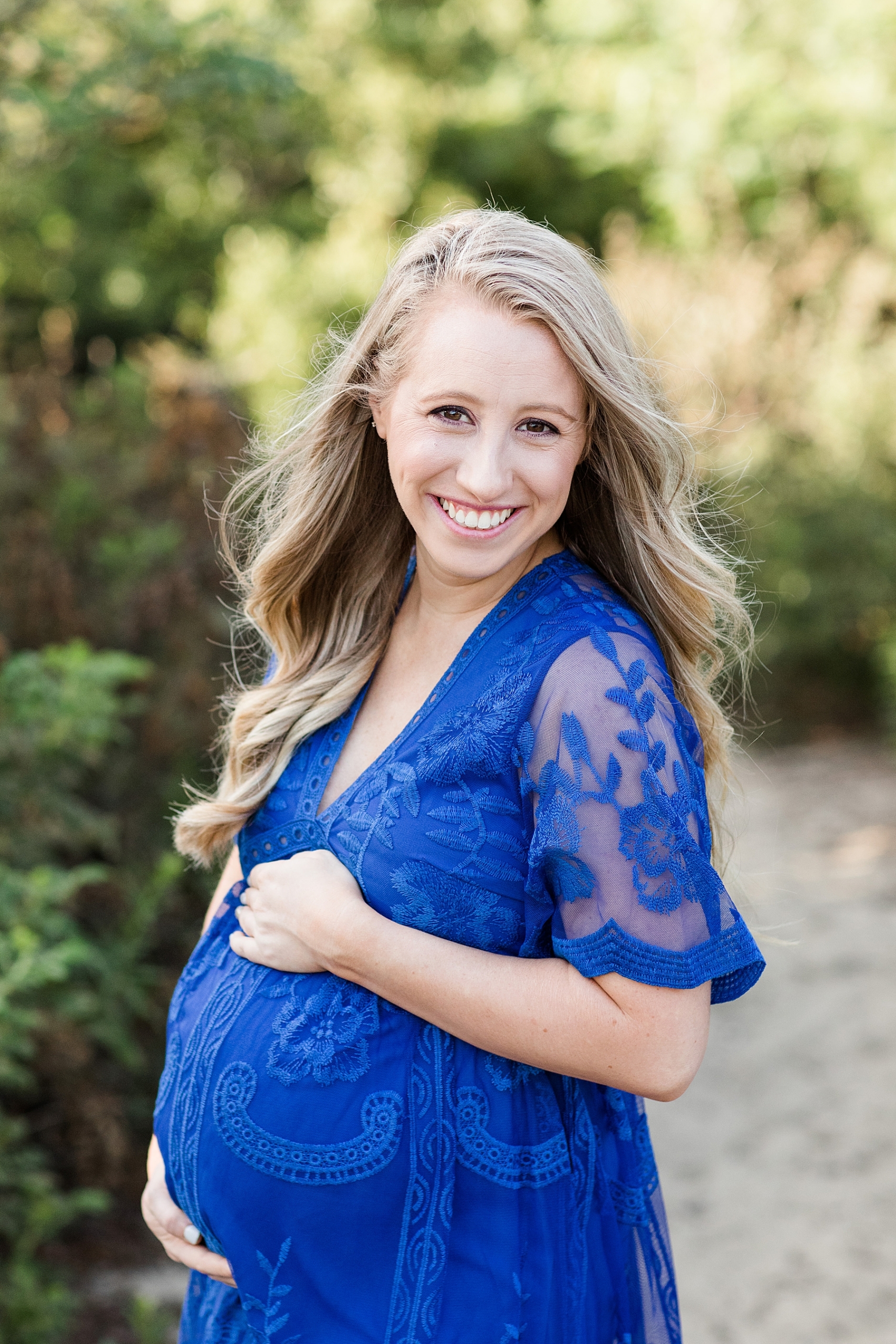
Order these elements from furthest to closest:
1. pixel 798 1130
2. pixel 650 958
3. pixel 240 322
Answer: pixel 240 322
pixel 798 1130
pixel 650 958

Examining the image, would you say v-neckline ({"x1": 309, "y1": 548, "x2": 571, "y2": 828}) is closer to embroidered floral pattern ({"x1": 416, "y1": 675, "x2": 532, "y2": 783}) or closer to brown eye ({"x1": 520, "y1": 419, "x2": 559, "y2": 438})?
embroidered floral pattern ({"x1": 416, "y1": 675, "x2": 532, "y2": 783})

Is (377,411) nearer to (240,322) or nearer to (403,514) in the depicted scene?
(403,514)

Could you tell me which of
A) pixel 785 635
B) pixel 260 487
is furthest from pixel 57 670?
pixel 785 635

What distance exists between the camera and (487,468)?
1405 mm

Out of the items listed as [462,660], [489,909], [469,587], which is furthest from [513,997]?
[469,587]

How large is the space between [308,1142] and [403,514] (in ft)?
3.04

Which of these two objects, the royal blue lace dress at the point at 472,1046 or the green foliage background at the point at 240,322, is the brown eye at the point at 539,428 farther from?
the green foliage background at the point at 240,322

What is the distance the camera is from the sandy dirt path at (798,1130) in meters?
3.26

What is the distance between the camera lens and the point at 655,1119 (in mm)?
4176

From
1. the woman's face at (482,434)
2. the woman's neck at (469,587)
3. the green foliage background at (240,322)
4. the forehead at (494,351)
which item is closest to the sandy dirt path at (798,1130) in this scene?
the woman's neck at (469,587)

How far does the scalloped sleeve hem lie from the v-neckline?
13.3 inches

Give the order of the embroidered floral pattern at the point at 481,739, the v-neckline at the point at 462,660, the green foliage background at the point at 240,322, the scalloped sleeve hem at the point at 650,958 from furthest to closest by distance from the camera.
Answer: the green foliage background at the point at 240,322, the v-neckline at the point at 462,660, the embroidered floral pattern at the point at 481,739, the scalloped sleeve hem at the point at 650,958

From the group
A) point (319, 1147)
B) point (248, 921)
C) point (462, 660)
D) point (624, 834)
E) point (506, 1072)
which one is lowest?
point (319, 1147)

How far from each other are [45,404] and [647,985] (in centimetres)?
401
